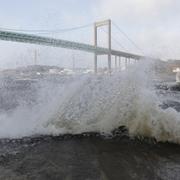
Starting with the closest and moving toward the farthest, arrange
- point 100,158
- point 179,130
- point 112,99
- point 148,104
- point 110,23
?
1. point 100,158
2. point 179,130
3. point 148,104
4. point 112,99
5. point 110,23

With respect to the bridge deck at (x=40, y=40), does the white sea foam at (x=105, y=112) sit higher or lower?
lower

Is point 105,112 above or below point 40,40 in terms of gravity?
below

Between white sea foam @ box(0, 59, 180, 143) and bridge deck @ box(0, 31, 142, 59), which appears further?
bridge deck @ box(0, 31, 142, 59)

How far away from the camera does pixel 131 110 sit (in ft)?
21.2

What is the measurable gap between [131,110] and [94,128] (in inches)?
38.6

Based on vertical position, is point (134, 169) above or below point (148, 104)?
below

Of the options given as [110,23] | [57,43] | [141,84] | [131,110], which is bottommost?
[131,110]

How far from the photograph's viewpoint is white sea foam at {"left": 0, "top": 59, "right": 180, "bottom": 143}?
5961mm

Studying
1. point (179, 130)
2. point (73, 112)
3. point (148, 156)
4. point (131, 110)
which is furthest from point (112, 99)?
point (148, 156)

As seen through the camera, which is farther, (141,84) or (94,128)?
(141,84)

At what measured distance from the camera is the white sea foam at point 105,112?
5.96m

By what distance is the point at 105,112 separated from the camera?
6.63 metres

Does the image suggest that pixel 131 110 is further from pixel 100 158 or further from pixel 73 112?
pixel 100 158

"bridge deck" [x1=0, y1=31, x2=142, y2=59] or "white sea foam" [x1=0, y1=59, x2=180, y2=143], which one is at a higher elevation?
"bridge deck" [x1=0, y1=31, x2=142, y2=59]
